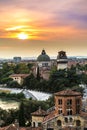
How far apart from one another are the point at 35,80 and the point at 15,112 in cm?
2646

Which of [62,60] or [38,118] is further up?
[62,60]

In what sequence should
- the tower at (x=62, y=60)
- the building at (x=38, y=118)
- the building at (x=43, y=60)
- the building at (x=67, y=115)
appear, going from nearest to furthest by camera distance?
the building at (x=67, y=115) → the building at (x=38, y=118) → the tower at (x=62, y=60) → the building at (x=43, y=60)

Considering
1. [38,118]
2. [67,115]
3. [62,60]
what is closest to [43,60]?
[62,60]

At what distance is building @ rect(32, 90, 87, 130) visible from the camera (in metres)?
20.8

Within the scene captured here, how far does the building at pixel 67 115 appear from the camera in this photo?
821 inches

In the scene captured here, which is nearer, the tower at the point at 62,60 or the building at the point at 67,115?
the building at the point at 67,115

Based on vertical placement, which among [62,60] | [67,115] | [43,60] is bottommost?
[67,115]

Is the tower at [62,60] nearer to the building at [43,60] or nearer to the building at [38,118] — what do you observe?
the building at [43,60]

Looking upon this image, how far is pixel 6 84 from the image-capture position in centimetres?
6050

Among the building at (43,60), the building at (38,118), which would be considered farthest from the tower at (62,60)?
the building at (38,118)

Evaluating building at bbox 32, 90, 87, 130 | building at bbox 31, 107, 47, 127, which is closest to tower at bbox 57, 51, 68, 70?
building at bbox 31, 107, 47, 127

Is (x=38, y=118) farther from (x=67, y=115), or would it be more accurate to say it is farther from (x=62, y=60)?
(x=62, y=60)

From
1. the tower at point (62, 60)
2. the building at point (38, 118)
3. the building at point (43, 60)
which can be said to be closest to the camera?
the building at point (38, 118)

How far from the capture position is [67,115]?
2117 cm
